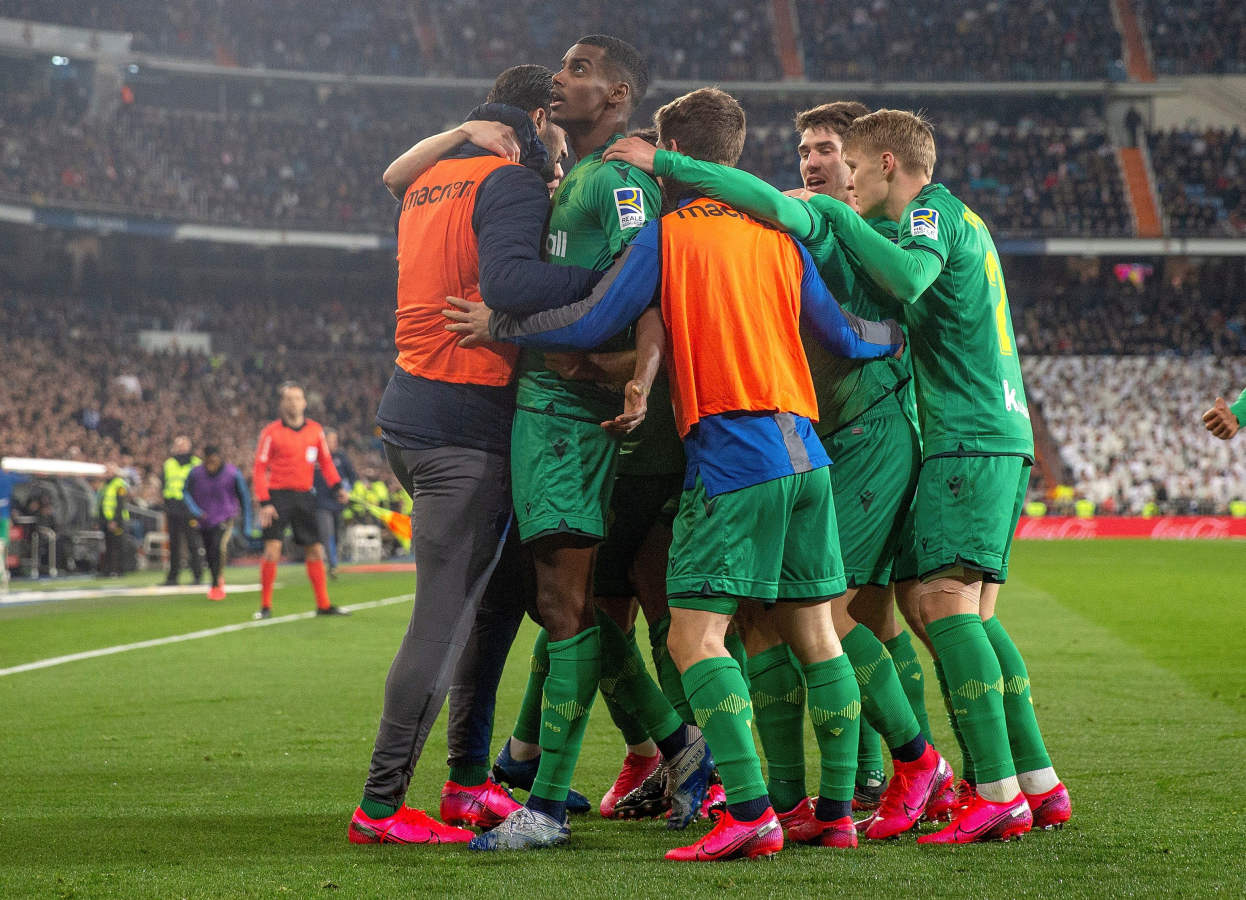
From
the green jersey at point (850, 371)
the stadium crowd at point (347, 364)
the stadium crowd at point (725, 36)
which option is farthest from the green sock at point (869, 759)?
the stadium crowd at point (725, 36)

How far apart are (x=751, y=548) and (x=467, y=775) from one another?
1444mm

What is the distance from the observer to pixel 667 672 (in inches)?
187

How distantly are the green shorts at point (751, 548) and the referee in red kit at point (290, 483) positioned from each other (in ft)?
31.4

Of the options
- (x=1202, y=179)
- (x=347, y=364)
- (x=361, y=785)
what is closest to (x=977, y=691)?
(x=361, y=785)

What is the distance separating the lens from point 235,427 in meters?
33.8

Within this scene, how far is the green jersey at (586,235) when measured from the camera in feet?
12.6

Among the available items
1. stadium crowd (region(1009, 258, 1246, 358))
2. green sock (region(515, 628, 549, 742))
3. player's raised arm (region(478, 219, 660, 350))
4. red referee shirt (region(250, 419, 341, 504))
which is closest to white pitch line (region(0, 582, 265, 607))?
red referee shirt (region(250, 419, 341, 504))

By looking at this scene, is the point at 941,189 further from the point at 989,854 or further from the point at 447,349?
the point at 989,854

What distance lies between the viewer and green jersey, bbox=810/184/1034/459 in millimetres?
4078

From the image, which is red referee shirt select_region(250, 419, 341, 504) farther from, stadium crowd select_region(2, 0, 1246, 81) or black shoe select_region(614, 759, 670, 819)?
stadium crowd select_region(2, 0, 1246, 81)

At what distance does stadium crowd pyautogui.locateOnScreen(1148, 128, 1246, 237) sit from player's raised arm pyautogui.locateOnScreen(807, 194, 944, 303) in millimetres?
40093

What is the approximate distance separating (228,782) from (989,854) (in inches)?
116

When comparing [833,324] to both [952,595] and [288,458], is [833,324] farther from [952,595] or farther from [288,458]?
[288,458]

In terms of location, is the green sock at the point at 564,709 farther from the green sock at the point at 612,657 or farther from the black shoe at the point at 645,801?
the black shoe at the point at 645,801
